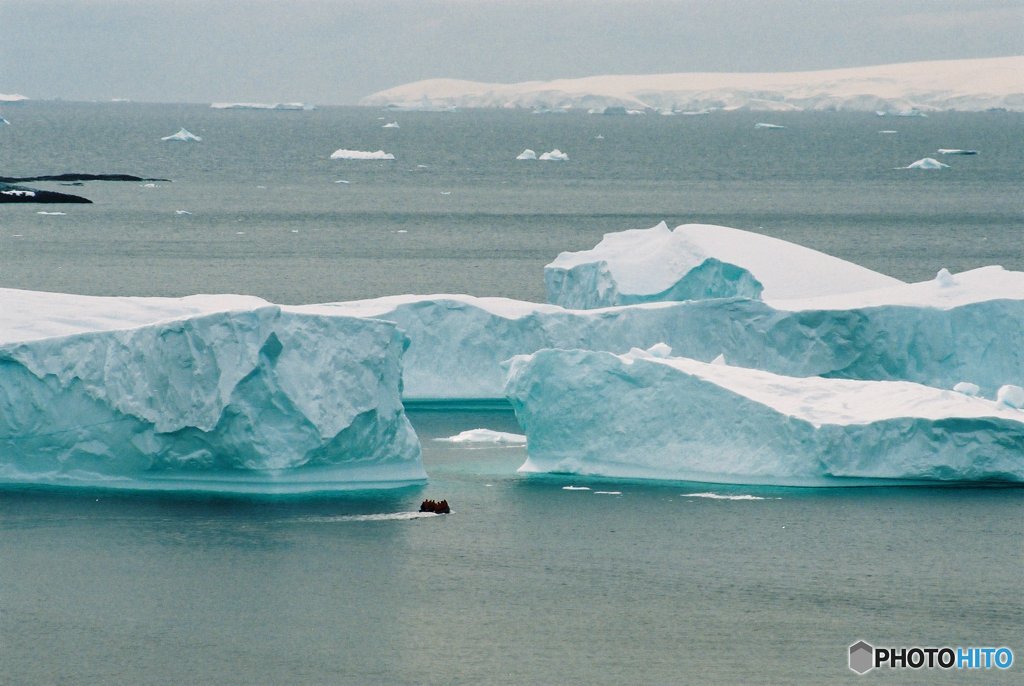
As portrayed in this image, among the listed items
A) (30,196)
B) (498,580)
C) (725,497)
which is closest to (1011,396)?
(725,497)

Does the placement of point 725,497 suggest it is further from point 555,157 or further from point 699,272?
point 555,157

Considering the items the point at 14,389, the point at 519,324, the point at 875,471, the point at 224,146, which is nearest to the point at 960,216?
the point at 519,324

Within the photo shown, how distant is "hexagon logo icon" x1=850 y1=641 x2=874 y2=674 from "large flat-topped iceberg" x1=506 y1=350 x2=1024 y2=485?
530cm

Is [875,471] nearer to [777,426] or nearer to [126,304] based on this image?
[777,426]

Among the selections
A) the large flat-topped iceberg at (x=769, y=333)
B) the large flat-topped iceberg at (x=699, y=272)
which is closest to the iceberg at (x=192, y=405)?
the large flat-topped iceberg at (x=769, y=333)

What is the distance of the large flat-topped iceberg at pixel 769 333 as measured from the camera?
23.5 m

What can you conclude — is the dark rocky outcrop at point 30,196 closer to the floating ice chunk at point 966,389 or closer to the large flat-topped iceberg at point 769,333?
the large flat-topped iceberg at point 769,333

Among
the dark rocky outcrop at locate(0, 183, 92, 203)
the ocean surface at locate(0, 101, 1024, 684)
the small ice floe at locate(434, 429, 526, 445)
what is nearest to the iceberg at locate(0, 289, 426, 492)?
the ocean surface at locate(0, 101, 1024, 684)

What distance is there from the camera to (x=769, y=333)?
24.1 meters

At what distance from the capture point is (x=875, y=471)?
18922mm

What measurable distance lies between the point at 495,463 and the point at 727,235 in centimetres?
998

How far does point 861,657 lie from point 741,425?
5949 mm

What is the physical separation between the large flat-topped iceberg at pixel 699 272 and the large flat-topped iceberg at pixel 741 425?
271 inches

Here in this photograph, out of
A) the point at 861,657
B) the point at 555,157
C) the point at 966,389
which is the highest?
the point at 966,389
